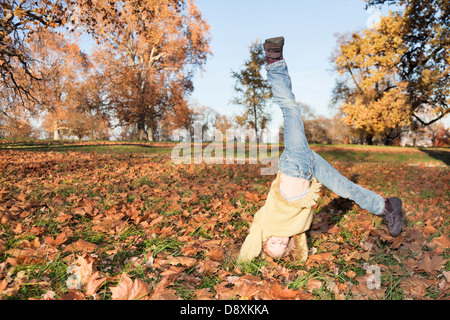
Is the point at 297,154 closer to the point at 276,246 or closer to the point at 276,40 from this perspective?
the point at 276,246

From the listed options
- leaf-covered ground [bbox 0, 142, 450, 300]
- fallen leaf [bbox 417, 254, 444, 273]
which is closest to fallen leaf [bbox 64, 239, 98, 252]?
leaf-covered ground [bbox 0, 142, 450, 300]

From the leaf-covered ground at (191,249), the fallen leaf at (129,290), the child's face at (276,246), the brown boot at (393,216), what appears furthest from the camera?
the brown boot at (393,216)

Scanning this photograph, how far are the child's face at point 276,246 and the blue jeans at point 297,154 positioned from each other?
2.10 feet

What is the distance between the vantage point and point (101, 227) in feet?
11.1

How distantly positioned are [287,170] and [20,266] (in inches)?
98.8

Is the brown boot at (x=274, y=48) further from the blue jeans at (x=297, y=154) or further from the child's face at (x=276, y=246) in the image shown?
the child's face at (x=276, y=246)

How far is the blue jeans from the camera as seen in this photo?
9.06 feet

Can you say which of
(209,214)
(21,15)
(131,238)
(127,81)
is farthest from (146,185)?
(127,81)

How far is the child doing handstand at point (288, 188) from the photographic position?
263 centimetres

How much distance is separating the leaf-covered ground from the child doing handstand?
0.61 ft

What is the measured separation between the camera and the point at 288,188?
271cm

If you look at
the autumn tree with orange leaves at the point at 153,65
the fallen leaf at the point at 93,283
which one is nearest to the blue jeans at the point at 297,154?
the fallen leaf at the point at 93,283

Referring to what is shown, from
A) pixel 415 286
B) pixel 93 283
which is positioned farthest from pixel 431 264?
pixel 93 283

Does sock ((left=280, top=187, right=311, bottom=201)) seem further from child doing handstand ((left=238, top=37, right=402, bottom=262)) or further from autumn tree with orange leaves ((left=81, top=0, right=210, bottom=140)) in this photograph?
autumn tree with orange leaves ((left=81, top=0, right=210, bottom=140))
